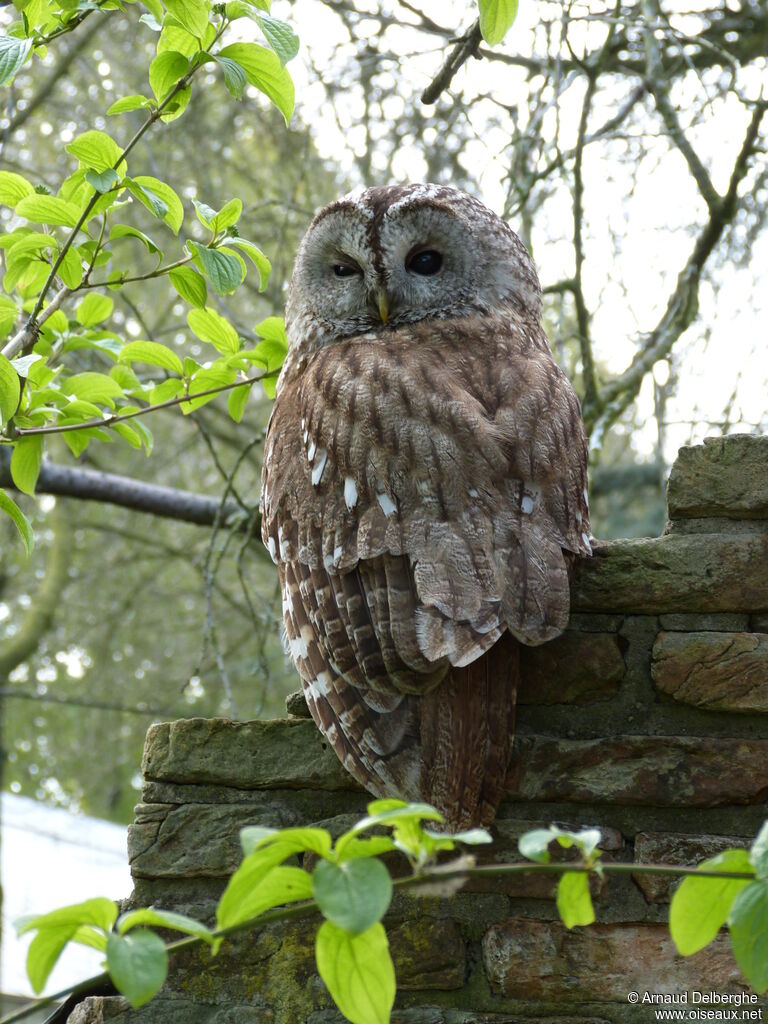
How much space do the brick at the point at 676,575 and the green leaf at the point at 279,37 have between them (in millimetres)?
1027

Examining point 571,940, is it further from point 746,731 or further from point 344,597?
point 344,597

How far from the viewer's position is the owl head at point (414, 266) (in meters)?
2.49

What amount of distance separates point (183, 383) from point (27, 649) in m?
6.64

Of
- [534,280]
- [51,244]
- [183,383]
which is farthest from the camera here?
[534,280]

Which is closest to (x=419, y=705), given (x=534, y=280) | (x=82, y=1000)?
(x=82, y=1000)

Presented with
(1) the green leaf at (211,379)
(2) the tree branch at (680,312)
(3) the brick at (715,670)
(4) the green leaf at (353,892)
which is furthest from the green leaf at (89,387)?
(2) the tree branch at (680,312)

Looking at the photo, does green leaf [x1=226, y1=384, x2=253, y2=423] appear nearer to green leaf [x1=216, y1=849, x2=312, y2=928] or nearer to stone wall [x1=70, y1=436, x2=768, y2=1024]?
stone wall [x1=70, y1=436, x2=768, y2=1024]

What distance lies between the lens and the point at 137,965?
3.12ft

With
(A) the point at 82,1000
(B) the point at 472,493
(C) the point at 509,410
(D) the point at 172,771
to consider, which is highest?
(C) the point at 509,410

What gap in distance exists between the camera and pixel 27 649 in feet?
27.8

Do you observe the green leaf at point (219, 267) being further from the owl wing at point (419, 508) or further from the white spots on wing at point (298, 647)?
the white spots on wing at point (298, 647)

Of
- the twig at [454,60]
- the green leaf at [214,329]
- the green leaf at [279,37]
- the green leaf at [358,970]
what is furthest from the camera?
the green leaf at [214,329]

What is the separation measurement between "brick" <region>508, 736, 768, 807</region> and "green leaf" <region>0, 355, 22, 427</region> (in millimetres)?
1080

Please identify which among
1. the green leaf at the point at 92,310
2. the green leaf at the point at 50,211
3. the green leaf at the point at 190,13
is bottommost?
the green leaf at the point at 50,211
